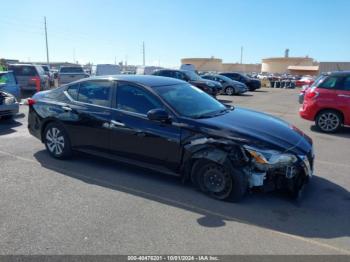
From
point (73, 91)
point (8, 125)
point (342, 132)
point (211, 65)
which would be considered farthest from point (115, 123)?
point (211, 65)

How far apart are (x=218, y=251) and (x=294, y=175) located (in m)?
1.60

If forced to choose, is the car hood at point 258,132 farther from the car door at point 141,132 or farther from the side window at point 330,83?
the side window at point 330,83

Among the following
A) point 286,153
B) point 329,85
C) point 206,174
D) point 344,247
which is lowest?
point 344,247

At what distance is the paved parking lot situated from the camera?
3.34 meters

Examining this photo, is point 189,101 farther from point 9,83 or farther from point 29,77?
point 29,77

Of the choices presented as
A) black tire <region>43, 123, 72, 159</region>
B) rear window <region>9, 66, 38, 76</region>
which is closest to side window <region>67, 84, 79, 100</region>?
black tire <region>43, 123, 72, 159</region>

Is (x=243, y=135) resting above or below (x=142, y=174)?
above

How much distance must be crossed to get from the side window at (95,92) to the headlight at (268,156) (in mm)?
2403

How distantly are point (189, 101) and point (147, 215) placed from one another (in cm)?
197

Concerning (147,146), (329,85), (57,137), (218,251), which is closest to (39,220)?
(147,146)

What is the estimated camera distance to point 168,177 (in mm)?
5211

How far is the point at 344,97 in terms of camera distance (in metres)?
8.60

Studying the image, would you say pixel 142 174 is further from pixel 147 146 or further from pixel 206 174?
pixel 206 174

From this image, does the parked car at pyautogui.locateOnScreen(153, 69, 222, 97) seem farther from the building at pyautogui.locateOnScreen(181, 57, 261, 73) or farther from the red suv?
the building at pyautogui.locateOnScreen(181, 57, 261, 73)
